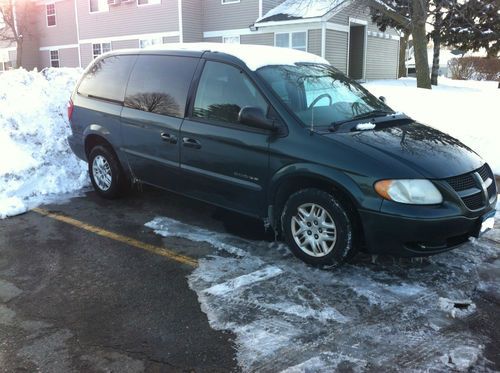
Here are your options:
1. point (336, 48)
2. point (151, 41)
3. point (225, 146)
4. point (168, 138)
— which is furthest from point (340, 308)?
point (151, 41)

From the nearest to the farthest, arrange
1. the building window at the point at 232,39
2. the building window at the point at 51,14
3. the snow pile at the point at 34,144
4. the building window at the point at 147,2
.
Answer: the snow pile at the point at 34,144, the building window at the point at 232,39, the building window at the point at 147,2, the building window at the point at 51,14

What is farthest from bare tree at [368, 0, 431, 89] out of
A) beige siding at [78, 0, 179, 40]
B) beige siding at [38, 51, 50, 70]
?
beige siding at [38, 51, 50, 70]

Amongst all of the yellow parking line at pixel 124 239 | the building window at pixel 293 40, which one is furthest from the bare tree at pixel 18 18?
the yellow parking line at pixel 124 239

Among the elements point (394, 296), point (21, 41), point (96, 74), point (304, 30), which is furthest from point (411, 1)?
point (21, 41)

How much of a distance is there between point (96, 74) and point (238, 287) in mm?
3706

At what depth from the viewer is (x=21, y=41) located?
3141 centimetres

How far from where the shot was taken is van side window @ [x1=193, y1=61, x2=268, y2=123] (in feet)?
14.8

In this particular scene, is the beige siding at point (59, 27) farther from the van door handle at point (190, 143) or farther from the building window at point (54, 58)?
the van door handle at point (190, 143)

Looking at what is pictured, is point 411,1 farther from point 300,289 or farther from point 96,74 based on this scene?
point 300,289

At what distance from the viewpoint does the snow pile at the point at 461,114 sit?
7637 mm

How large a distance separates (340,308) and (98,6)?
2728 cm

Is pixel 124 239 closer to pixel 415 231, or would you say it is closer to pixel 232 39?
pixel 415 231

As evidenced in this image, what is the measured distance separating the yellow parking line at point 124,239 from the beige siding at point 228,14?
17899 mm

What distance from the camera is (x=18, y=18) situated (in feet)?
103
